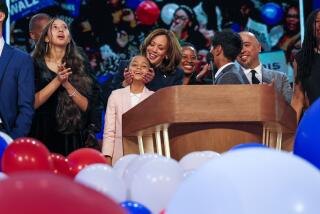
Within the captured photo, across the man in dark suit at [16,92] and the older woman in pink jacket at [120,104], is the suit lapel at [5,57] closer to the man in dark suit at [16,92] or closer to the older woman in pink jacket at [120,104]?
the man in dark suit at [16,92]

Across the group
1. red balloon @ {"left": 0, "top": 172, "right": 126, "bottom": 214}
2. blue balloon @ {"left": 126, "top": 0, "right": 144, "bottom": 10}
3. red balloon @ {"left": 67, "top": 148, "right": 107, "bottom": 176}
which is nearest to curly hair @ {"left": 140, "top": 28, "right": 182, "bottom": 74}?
red balloon @ {"left": 67, "top": 148, "right": 107, "bottom": 176}

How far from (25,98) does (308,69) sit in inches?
52.9

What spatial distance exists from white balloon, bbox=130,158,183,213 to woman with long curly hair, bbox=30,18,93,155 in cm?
154

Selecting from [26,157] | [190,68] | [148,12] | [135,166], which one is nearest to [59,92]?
[190,68]

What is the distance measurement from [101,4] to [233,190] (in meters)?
5.26

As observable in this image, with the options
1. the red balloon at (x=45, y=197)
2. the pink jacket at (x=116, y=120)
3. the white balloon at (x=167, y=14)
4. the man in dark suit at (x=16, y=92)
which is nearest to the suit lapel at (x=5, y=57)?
the man in dark suit at (x=16, y=92)

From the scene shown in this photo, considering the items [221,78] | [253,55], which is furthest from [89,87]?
[253,55]

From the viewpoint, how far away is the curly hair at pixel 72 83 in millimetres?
3168

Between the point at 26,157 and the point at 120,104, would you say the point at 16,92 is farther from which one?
the point at 26,157

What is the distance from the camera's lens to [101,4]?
19.8 feet

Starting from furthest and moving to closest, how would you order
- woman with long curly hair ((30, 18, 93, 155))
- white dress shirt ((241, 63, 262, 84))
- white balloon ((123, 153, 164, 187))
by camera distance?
1. white dress shirt ((241, 63, 262, 84))
2. woman with long curly hair ((30, 18, 93, 155))
3. white balloon ((123, 153, 164, 187))

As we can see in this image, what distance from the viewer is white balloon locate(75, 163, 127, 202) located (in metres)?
1.53

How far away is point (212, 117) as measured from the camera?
261cm

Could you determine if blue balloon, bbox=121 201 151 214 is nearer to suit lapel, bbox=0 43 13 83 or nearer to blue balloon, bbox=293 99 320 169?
blue balloon, bbox=293 99 320 169
